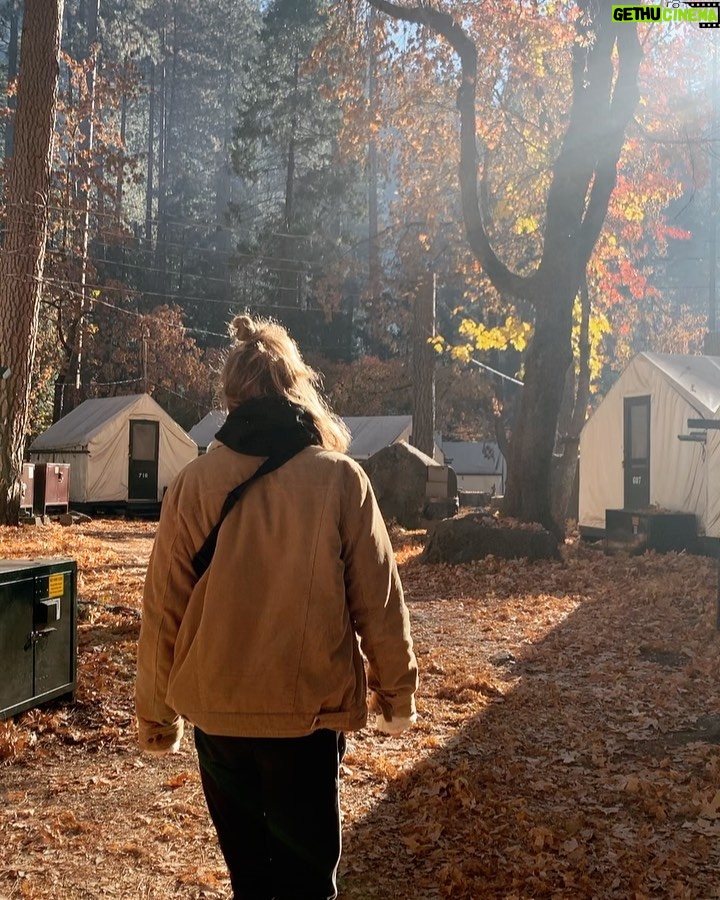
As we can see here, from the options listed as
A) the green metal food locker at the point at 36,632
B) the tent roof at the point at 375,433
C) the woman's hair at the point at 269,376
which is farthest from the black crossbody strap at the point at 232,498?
the tent roof at the point at 375,433

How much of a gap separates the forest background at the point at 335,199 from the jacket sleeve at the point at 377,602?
47.9 feet

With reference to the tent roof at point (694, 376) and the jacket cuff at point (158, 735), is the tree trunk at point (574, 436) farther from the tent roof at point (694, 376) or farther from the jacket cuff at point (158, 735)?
the jacket cuff at point (158, 735)

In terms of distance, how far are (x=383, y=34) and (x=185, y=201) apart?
123 ft

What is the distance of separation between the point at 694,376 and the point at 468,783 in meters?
12.6

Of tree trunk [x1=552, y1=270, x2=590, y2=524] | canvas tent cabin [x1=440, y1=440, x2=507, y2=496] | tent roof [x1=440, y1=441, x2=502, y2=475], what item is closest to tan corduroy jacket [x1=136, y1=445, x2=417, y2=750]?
tree trunk [x1=552, y1=270, x2=590, y2=524]

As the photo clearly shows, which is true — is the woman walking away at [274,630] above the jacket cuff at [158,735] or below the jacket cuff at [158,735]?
above

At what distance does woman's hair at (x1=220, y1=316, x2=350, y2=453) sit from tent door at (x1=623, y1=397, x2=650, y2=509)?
1391 cm

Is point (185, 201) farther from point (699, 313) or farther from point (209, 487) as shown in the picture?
point (209, 487)

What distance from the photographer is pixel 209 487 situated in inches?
98.2

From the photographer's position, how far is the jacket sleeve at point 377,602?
2.50 m

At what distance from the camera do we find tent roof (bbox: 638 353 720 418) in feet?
49.2

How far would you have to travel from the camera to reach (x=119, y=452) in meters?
24.9

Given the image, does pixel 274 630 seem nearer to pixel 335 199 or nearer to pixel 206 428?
pixel 206 428

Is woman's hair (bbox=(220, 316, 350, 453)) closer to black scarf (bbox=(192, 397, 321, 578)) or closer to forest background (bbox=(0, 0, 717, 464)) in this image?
black scarf (bbox=(192, 397, 321, 578))
